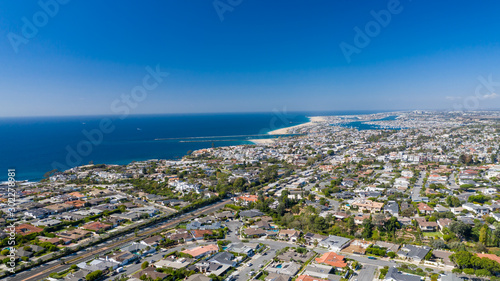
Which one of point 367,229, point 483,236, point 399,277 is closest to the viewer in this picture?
point 399,277

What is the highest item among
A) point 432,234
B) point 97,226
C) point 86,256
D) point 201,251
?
point 97,226

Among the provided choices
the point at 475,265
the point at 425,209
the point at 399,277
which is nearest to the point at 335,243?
the point at 399,277

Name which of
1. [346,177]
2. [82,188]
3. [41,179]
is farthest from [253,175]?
[41,179]

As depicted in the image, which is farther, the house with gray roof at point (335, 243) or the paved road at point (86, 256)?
the house with gray roof at point (335, 243)

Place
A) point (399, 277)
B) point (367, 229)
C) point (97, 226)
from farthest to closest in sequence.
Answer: point (97, 226)
point (367, 229)
point (399, 277)

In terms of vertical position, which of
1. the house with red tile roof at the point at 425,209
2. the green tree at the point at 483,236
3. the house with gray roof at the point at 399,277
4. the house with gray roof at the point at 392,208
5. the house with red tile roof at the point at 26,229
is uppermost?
the house with red tile roof at the point at 26,229

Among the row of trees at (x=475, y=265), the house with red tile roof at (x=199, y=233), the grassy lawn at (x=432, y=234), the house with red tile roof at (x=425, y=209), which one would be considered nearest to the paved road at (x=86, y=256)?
the house with red tile roof at (x=199, y=233)

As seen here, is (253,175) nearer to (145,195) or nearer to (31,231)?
(145,195)

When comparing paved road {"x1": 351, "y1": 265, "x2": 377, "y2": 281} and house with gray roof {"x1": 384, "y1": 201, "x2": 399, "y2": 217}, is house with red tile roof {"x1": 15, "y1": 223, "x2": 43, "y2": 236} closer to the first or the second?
paved road {"x1": 351, "y1": 265, "x2": 377, "y2": 281}

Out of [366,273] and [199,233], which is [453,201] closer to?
[366,273]

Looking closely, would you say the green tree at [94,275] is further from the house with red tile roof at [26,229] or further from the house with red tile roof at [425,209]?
the house with red tile roof at [425,209]

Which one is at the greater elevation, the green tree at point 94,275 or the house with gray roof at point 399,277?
the green tree at point 94,275
